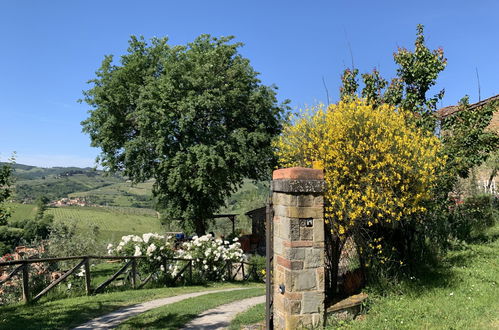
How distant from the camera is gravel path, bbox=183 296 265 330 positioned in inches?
262

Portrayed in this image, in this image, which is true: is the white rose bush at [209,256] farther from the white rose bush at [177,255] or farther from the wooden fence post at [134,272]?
the wooden fence post at [134,272]

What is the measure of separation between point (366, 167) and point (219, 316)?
4.37m

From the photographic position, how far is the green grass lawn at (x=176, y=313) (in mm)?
6700

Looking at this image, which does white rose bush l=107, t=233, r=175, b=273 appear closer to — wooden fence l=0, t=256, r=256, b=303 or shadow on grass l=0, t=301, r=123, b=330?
wooden fence l=0, t=256, r=256, b=303

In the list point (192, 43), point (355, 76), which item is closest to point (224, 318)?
point (355, 76)

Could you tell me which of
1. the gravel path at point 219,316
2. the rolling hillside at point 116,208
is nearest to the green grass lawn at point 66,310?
the gravel path at point 219,316

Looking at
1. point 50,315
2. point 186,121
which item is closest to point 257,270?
point 186,121

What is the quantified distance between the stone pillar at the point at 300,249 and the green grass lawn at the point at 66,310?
4539 mm

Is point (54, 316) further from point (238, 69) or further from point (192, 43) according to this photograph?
point (192, 43)

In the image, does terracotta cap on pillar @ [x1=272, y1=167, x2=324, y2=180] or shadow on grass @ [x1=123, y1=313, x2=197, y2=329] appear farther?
shadow on grass @ [x1=123, y1=313, x2=197, y2=329]

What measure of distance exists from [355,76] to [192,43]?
1234 centimetres

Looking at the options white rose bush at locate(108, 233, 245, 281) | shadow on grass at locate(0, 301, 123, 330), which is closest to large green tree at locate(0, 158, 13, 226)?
white rose bush at locate(108, 233, 245, 281)

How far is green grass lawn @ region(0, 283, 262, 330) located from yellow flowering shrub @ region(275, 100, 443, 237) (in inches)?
223

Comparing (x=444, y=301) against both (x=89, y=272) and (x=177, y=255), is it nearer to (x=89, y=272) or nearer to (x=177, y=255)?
(x=89, y=272)
